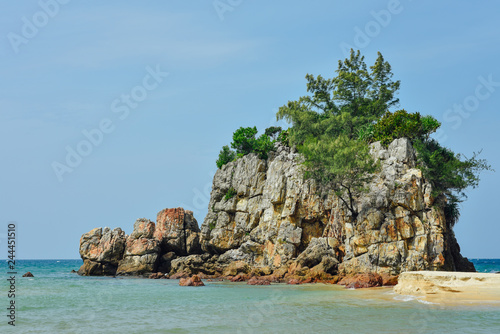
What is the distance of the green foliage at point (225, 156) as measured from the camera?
189ft

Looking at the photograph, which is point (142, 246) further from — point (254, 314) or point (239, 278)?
point (254, 314)

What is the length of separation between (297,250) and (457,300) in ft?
74.2

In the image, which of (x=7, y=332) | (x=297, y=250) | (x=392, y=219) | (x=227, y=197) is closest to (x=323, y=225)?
(x=297, y=250)

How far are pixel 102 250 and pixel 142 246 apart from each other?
562 centimetres

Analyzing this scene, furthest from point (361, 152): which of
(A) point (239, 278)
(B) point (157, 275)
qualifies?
(B) point (157, 275)

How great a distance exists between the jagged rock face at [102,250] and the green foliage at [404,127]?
3177 cm

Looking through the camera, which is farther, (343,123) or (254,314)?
(343,123)

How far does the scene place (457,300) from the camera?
Answer: 21.1 metres

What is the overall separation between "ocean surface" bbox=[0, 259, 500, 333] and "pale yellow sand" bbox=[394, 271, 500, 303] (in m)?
0.93

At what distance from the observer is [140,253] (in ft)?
169

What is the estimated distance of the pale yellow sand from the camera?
20.9 metres

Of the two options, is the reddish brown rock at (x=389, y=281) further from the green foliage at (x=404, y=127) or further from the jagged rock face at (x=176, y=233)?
the jagged rock face at (x=176, y=233)

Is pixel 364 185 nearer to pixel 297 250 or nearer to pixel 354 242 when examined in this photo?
pixel 354 242

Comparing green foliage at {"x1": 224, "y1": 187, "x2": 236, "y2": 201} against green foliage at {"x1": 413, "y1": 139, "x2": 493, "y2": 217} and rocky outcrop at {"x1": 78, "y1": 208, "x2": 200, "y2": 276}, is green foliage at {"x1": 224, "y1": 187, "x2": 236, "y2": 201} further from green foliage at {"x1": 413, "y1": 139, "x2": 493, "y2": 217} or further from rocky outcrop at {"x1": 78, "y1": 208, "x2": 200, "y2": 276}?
green foliage at {"x1": 413, "y1": 139, "x2": 493, "y2": 217}
